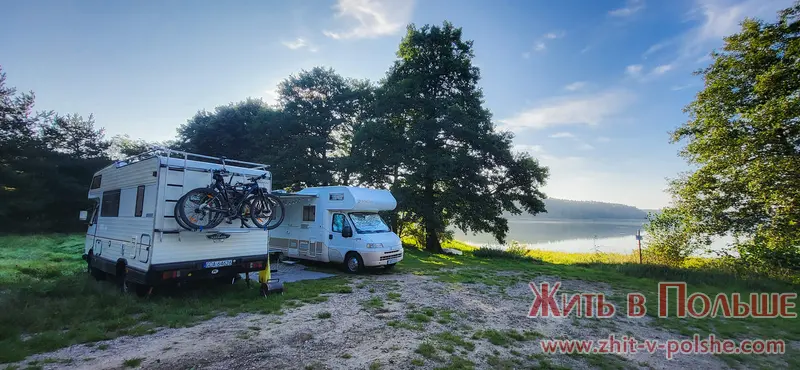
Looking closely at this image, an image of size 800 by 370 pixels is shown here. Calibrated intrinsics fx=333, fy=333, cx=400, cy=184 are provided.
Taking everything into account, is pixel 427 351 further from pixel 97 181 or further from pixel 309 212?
pixel 97 181

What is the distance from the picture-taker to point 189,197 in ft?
23.1

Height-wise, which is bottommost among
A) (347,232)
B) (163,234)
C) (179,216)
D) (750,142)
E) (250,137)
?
(347,232)

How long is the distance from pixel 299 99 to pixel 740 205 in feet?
93.6

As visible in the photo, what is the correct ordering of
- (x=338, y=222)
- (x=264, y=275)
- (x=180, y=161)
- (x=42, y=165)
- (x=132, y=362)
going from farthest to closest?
(x=42, y=165), (x=338, y=222), (x=264, y=275), (x=180, y=161), (x=132, y=362)

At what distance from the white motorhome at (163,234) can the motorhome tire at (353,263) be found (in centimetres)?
358

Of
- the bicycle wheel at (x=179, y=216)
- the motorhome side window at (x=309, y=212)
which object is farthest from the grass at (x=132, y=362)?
the motorhome side window at (x=309, y=212)

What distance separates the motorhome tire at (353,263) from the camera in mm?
11336

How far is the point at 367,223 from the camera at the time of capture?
39.4 ft

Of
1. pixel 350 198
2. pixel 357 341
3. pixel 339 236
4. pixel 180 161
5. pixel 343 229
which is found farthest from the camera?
pixel 339 236

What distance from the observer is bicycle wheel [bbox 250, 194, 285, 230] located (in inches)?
321

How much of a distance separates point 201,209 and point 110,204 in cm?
394

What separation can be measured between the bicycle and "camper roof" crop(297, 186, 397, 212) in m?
3.13

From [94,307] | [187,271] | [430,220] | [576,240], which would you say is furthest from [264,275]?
[576,240]

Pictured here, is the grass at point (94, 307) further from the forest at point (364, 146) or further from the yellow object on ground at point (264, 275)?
the forest at point (364, 146)
